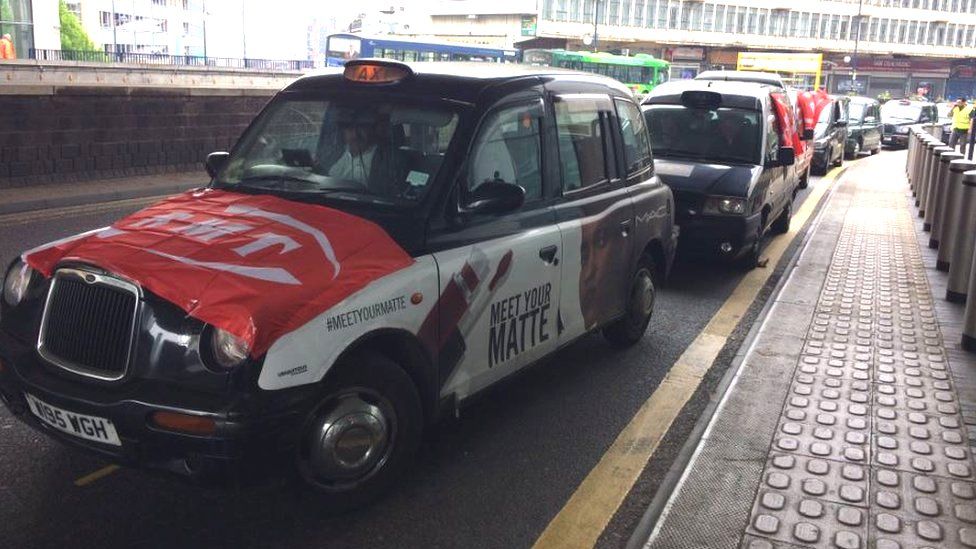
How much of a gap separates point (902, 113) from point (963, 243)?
28734 mm

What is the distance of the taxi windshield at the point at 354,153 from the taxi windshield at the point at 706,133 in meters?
5.27

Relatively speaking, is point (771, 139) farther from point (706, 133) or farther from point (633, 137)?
point (633, 137)

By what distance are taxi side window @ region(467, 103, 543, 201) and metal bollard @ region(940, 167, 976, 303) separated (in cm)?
439

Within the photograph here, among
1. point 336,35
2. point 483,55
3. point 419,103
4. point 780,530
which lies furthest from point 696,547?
point 483,55

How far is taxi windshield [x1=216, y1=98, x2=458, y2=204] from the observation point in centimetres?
393

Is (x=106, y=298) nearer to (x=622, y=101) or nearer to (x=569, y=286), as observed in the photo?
(x=569, y=286)

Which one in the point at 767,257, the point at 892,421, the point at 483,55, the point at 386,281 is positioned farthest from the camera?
the point at 483,55

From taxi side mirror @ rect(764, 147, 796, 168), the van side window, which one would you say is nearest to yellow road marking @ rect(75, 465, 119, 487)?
the van side window

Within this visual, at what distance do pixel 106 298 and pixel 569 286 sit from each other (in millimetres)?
2405

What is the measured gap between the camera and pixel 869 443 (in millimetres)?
4289

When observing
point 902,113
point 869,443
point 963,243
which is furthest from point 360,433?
point 902,113

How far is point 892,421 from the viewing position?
4.58 metres

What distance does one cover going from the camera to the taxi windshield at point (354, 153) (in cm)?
393

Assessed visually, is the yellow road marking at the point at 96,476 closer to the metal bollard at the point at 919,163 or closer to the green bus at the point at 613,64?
the metal bollard at the point at 919,163
